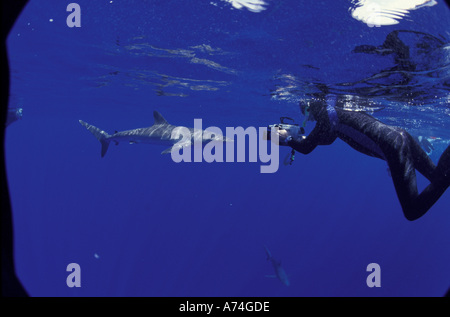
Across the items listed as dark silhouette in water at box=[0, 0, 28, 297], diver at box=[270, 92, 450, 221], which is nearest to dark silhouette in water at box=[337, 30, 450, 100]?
diver at box=[270, 92, 450, 221]

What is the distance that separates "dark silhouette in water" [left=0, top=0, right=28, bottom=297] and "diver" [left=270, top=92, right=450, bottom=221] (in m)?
5.22

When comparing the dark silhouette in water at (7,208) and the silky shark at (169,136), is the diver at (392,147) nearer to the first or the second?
the dark silhouette in water at (7,208)

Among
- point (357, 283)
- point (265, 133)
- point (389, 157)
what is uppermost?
point (265, 133)

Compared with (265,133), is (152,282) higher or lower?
lower

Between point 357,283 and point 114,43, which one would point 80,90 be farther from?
point 357,283

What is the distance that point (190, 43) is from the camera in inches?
405

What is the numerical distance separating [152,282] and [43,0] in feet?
87.2

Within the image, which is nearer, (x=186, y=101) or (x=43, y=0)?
(x=43, y=0)

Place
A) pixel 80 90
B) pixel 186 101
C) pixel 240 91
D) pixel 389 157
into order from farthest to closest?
1. pixel 186 101
2. pixel 80 90
3. pixel 240 91
4. pixel 389 157

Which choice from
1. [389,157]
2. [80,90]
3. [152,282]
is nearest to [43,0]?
[389,157]

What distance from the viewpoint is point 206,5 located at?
7500 millimetres

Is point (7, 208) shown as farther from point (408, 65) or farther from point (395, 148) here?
point (408, 65)

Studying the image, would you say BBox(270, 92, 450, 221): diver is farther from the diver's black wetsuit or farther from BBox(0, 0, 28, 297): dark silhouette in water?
BBox(0, 0, 28, 297): dark silhouette in water
